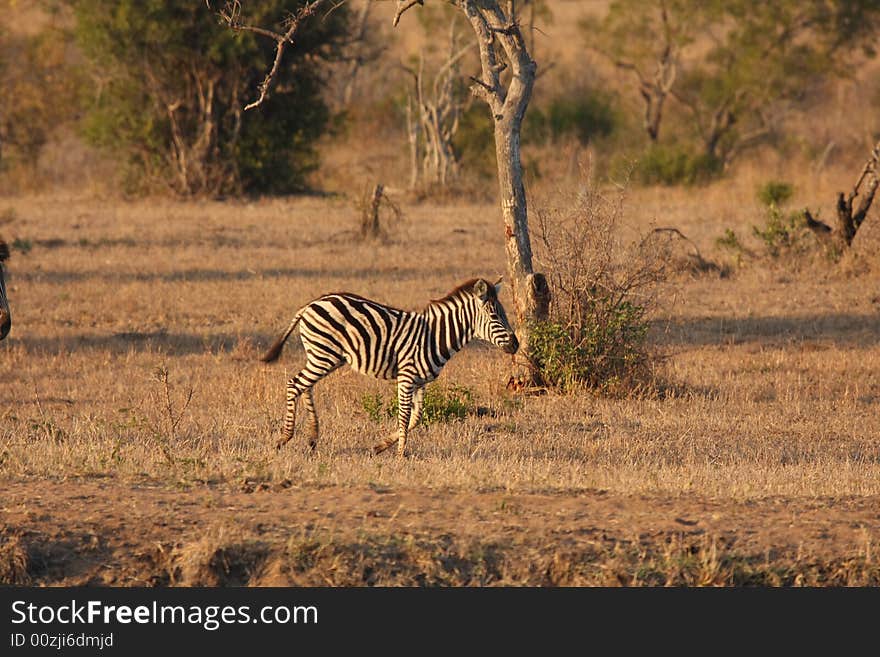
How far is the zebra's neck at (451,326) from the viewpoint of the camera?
9.66m

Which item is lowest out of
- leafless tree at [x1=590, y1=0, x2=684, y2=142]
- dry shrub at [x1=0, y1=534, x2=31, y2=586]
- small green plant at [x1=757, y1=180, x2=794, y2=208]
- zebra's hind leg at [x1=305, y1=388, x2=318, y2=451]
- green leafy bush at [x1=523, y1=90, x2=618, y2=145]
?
dry shrub at [x1=0, y1=534, x2=31, y2=586]

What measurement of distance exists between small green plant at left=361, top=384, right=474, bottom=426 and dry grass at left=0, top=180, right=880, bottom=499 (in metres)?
0.15

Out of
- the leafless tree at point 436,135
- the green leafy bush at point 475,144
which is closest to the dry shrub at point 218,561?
the leafless tree at point 436,135

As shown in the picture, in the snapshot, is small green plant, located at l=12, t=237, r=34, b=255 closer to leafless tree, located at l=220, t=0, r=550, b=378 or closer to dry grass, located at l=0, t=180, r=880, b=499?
dry grass, located at l=0, t=180, r=880, b=499

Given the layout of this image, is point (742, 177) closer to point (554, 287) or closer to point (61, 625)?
point (554, 287)

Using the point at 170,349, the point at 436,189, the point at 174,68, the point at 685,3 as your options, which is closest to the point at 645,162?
the point at 436,189

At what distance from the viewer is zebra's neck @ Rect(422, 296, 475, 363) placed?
9664 mm

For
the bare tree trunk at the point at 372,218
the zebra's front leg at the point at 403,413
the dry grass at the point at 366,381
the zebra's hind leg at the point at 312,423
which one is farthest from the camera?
the bare tree trunk at the point at 372,218

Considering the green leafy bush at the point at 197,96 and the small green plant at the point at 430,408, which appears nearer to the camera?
the small green plant at the point at 430,408

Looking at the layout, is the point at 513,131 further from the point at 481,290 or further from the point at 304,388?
the point at 304,388

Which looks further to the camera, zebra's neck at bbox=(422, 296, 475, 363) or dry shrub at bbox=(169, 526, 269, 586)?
zebra's neck at bbox=(422, 296, 475, 363)

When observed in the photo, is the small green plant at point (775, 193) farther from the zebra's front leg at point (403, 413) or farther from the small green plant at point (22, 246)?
the zebra's front leg at point (403, 413)

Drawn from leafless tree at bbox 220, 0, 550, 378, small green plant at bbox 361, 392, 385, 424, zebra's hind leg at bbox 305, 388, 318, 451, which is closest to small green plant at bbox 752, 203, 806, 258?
leafless tree at bbox 220, 0, 550, 378

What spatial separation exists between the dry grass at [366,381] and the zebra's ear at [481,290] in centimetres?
111
